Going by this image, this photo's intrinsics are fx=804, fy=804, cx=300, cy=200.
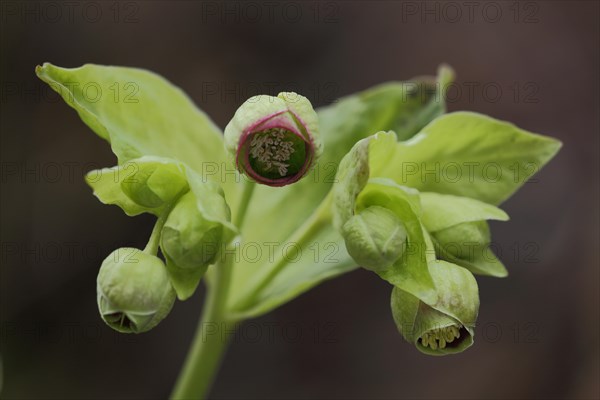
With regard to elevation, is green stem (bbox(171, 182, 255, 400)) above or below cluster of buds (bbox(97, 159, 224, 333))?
below

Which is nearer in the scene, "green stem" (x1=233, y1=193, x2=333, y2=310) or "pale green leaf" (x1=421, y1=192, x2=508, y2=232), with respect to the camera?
"pale green leaf" (x1=421, y1=192, x2=508, y2=232)

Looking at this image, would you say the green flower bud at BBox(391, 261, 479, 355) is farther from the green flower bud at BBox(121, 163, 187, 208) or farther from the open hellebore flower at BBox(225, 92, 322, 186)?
the green flower bud at BBox(121, 163, 187, 208)

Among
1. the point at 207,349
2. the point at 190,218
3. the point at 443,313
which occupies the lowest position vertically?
the point at 207,349

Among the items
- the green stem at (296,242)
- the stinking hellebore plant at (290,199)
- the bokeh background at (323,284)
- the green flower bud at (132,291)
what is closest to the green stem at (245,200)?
the stinking hellebore plant at (290,199)

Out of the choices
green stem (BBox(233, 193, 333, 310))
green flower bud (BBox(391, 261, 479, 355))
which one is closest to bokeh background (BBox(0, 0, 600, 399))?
green stem (BBox(233, 193, 333, 310))

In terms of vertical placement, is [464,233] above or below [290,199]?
above

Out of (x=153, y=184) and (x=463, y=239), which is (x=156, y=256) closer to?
(x=153, y=184)

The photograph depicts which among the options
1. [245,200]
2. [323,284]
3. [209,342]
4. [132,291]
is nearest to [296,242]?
[245,200]
